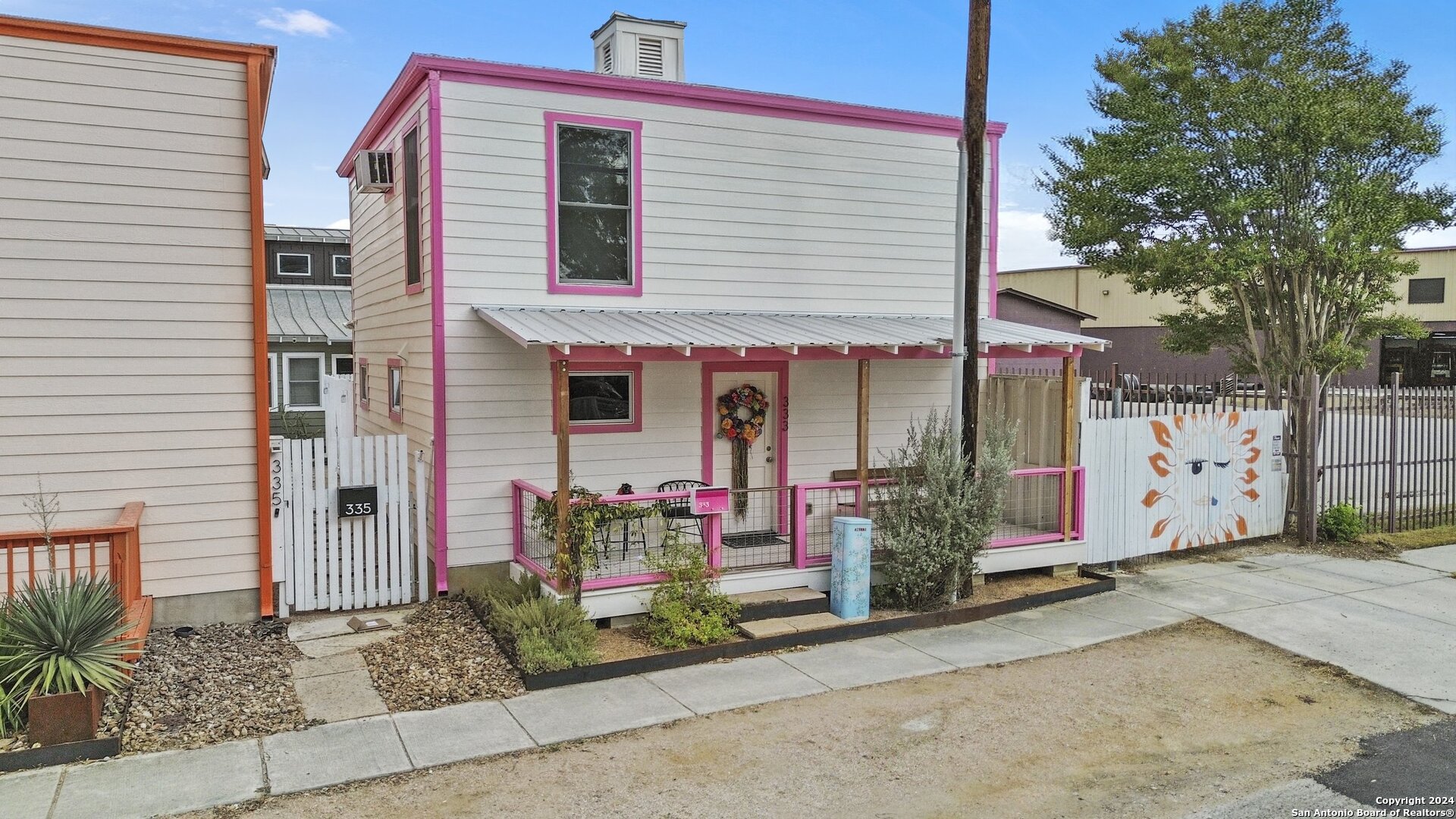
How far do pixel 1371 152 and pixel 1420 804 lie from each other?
10803 mm

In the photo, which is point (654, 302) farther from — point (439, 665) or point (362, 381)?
point (362, 381)

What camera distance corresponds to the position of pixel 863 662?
8.16 meters

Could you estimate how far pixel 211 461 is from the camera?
8.29 meters

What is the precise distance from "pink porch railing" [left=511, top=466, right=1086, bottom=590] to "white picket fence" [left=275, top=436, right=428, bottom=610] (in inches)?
42.5

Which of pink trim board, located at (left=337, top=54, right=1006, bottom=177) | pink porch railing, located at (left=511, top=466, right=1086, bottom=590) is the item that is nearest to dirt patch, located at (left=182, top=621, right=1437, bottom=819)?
pink porch railing, located at (left=511, top=466, right=1086, bottom=590)

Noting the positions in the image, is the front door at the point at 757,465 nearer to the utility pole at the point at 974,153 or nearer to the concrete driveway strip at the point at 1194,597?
the utility pole at the point at 974,153

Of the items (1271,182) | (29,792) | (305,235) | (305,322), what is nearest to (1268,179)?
(1271,182)

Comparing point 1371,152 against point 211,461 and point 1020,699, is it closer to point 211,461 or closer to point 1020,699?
point 1020,699

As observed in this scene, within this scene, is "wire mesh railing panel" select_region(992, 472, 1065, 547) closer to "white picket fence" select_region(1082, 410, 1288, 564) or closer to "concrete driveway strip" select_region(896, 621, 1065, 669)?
"white picket fence" select_region(1082, 410, 1288, 564)

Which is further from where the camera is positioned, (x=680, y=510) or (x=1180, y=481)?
(x=1180, y=481)

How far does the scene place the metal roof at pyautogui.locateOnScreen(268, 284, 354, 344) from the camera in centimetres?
2055

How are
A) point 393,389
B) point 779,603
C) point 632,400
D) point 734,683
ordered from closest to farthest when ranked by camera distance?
point 734,683 → point 779,603 → point 632,400 → point 393,389

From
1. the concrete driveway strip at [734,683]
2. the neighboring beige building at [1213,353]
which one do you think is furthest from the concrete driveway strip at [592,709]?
the neighboring beige building at [1213,353]

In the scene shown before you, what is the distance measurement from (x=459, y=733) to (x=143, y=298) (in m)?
4.60
